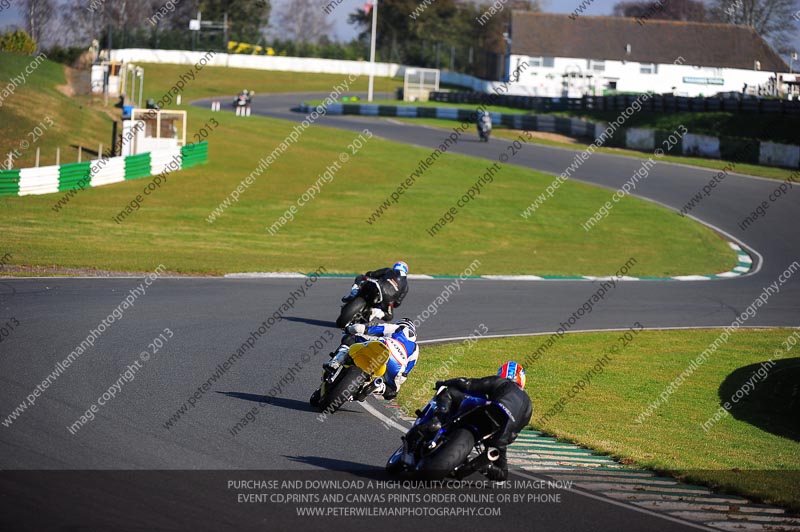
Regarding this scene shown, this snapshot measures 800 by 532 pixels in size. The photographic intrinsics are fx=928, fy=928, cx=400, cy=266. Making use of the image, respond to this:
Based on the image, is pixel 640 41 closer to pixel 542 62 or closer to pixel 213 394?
pixel 542 62

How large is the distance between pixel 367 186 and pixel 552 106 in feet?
102

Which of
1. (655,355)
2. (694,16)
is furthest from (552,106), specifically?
(694,16)

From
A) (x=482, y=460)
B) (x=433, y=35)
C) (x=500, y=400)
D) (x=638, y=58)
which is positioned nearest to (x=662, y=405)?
(x=500, y=400)

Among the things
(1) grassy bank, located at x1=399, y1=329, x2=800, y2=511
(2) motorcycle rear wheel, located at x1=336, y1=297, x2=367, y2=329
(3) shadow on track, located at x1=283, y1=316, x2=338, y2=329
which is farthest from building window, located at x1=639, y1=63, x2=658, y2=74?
(2) motorcycle rear wheel, located at x1=336, y1=297, x2=367, y2=329

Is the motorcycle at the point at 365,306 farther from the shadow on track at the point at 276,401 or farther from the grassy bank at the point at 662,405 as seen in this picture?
the shadow on track at the point at 276,401

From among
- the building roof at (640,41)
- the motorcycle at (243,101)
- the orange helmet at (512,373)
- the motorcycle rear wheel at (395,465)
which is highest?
the building roof at (640,41)

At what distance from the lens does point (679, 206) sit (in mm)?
37781

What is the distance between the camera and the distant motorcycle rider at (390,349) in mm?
11156

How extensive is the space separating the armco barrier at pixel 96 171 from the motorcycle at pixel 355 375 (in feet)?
74.5

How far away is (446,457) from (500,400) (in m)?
0.76

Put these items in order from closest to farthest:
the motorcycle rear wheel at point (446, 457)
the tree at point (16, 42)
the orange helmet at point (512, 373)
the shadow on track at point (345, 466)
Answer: the motorcycle rear wheel at point (446, 457) → the shadow on track at point (345, 466) → the orange helmet at point (512, 373) → the tree at point (16, 42)

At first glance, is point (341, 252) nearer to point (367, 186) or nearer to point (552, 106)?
point (367, 186)

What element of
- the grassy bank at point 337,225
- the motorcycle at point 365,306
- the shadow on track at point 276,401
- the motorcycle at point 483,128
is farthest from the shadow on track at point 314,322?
the motorcycle at point 483,128

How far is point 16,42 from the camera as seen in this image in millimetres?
57344
